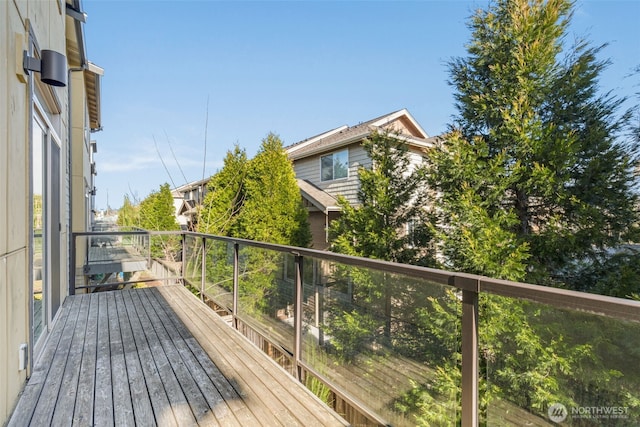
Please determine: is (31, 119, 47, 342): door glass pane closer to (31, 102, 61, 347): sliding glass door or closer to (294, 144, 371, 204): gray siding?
(31, 102, 61, 347): sliding glass door

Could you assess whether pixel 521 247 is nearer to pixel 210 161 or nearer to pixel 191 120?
pixel 210 161

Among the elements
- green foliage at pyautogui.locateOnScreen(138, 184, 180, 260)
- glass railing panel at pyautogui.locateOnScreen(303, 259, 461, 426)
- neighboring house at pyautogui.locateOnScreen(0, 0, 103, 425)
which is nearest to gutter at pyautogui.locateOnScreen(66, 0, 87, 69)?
neighboring house at pyautogui.locateOnScreen(0, 0, 103, 425)

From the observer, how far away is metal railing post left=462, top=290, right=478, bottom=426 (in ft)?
4.53

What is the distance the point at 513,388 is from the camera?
1.32 meters

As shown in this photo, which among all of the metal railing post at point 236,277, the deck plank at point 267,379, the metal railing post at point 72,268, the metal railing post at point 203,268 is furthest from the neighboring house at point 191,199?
the deck plank at point 267,379

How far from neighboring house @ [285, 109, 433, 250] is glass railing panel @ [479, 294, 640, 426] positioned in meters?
7.84

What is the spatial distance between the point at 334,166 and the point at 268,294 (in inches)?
329

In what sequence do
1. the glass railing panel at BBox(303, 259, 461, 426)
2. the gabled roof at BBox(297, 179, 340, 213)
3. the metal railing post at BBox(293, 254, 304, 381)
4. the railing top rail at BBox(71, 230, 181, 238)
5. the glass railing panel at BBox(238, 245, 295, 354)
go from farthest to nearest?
the gabled roof at BBox(297, 179, 340, 213) < the railing top rail at BBox(71, 230, 181, 238) < the glass railing panel at BBox(238, 245, 295, 354) < the metal railing post at BBox(293, 254, 304, 381) < the glass railing panel at BBox(303, 259, 461, 426)

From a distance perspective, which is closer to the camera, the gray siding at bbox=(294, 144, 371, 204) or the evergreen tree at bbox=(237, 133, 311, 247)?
the evergreen tree at bbox=(237, 133, 311, 247)

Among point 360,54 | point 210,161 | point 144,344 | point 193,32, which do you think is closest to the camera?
point 144,344

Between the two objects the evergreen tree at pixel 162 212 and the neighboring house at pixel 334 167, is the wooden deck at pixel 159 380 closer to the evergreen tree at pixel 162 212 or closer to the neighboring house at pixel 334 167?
the neighboring house at pixel 334 167

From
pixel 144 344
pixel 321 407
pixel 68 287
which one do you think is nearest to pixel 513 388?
pixel 321 407

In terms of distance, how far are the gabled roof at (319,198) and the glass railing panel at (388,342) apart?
7.45 metres

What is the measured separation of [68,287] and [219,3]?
723 cm
